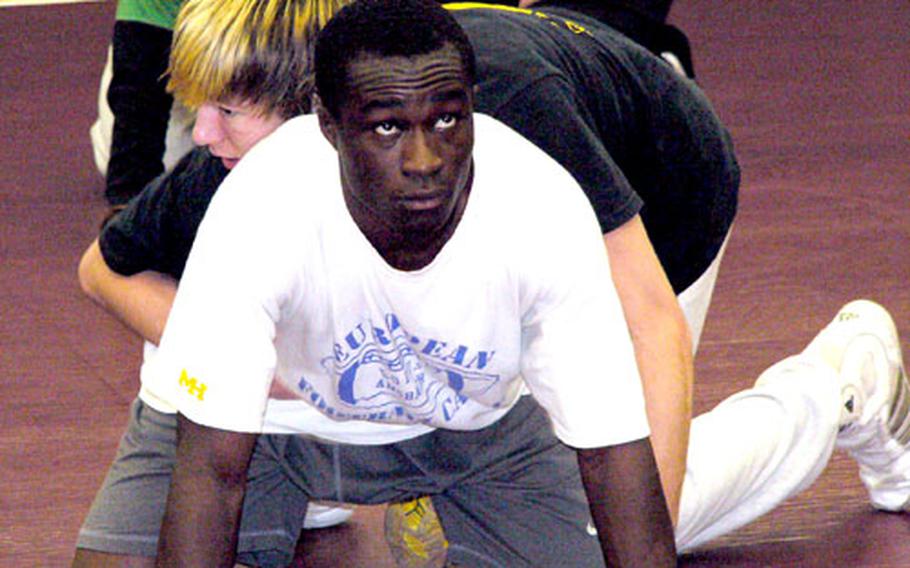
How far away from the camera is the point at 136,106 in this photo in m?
3.21

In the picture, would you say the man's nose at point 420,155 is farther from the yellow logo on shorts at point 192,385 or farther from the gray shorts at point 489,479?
the gray shorts at point 489,479

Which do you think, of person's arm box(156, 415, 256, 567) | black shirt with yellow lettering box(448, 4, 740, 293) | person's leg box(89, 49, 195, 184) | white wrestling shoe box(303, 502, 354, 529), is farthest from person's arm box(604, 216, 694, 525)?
person's leg box(89, 49, 195, 184)

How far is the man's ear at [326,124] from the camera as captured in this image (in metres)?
1.46

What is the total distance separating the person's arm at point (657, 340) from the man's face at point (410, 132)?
316 millimetres

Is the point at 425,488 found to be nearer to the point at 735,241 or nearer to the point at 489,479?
the point at 489,479

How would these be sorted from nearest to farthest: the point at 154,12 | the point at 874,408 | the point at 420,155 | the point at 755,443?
1. the point at 420,155
2. the point at 755,443
3. the point at 874,408
4. the point at 154,12

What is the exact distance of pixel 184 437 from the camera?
57.7 inches

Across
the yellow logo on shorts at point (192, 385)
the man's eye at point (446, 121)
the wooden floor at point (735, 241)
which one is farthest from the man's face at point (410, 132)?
the wooden floor at point (735, 241)

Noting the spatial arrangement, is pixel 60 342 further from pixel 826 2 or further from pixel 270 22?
pixel 826 2

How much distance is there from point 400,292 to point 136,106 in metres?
1.80

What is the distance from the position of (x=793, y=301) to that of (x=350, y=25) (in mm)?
1593

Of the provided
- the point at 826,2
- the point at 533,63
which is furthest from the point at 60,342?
the point at 826,2

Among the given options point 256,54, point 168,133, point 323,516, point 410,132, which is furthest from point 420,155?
point 168,133

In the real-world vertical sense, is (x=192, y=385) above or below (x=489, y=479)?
above
